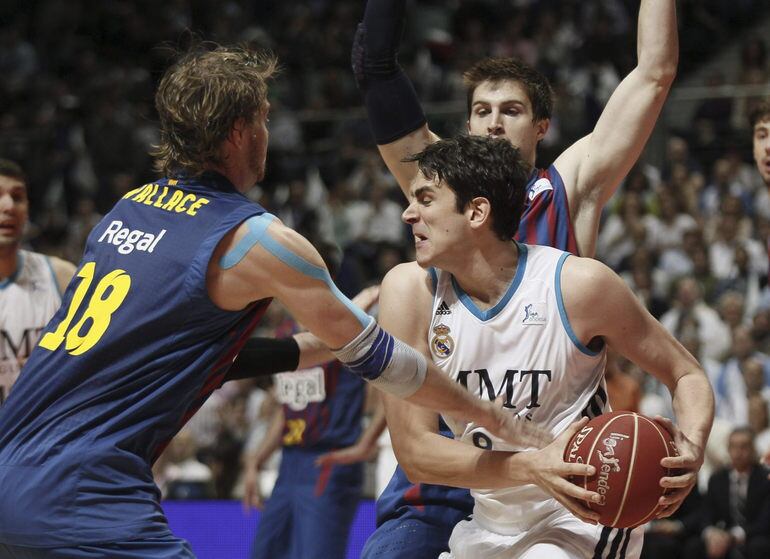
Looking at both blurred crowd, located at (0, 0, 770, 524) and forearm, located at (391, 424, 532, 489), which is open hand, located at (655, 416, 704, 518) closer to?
forearm, located at (391, 424, 532, 489)

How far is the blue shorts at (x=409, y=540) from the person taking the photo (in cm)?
400

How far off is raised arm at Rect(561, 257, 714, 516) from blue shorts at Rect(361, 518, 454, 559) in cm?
94

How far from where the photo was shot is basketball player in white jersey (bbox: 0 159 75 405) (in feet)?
18.8

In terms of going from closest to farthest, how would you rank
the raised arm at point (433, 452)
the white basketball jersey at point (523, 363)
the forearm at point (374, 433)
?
the raised arm at point (433, 452)
the white basketball jersey at point (523, 363)
the forearm at point (374, 433)

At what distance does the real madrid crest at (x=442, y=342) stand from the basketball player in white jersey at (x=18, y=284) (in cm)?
279

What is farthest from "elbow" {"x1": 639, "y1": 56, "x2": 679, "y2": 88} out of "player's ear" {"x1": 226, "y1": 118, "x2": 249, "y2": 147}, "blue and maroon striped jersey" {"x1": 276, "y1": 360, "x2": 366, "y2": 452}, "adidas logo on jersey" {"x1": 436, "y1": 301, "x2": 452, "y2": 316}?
"blue and maroon striped jersey" {"x1": 276, "y1": 360, "x2": 366, "y2": 452}

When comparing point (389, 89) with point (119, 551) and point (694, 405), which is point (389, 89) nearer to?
point (694, 405)

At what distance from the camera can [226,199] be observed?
10.6 ft

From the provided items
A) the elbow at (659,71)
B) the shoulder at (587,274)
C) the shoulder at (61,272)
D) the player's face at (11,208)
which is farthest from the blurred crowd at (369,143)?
the shoulder at (587,274)

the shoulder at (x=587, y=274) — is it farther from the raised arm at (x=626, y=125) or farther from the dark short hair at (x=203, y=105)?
the dark short hair at (x=203, y=105)

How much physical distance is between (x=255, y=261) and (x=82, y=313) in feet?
1.66

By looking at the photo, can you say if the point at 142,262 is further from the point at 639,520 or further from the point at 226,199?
the point at 639,520

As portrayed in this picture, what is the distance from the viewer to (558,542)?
Answer: 350cm

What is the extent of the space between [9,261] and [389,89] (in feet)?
8.59
